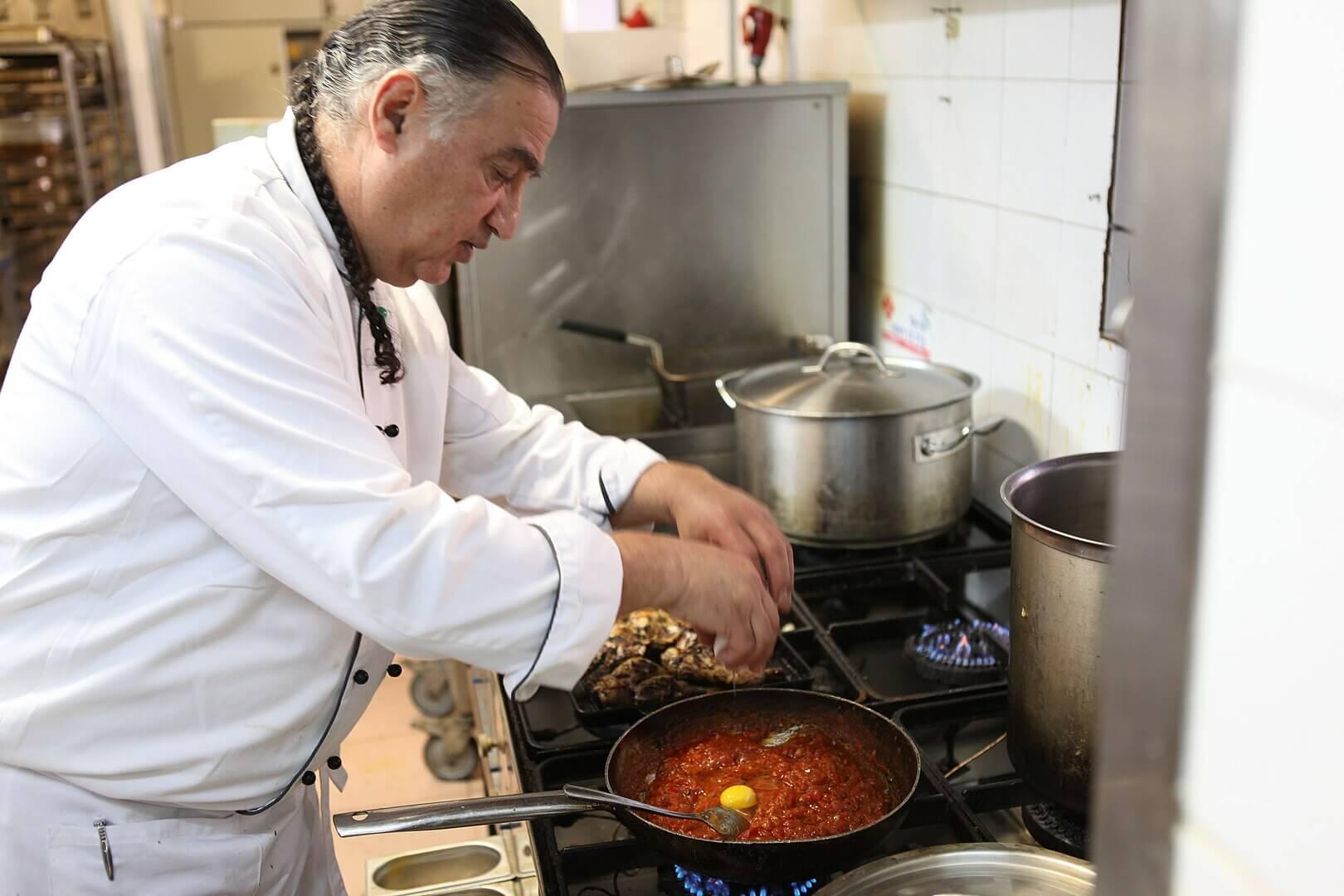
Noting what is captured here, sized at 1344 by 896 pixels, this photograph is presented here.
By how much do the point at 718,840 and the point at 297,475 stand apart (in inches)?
19.2

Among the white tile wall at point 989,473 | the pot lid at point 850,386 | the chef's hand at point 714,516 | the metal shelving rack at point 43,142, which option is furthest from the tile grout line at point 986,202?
the metal shelving rack at point 43,142

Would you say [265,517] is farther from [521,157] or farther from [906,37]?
[906,37]

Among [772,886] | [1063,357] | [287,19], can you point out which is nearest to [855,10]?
[1063,357]

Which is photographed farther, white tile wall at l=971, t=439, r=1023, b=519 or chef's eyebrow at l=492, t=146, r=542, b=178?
white tile wall at l=971, t=439, r=1023, b=519

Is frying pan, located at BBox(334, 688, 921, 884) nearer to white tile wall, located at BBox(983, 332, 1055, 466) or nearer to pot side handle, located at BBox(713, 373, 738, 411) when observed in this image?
pot side handle, located at BBox(713, 373, 738, 411)

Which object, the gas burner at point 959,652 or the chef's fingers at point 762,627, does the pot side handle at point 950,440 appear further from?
the chef's fingers at point 762,627

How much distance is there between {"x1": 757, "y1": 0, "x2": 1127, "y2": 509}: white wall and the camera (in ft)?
5.41

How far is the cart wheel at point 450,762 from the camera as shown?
295 centimetres

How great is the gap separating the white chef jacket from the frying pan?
138mm

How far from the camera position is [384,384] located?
1286 mm

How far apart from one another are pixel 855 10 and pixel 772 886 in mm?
1836

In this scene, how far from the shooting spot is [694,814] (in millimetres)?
1158

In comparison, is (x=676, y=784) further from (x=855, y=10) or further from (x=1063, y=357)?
(x=855, y=10)

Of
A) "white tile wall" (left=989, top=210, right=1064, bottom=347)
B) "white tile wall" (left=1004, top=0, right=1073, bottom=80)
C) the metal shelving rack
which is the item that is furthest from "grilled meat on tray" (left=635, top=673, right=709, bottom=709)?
the metal shelving rack
